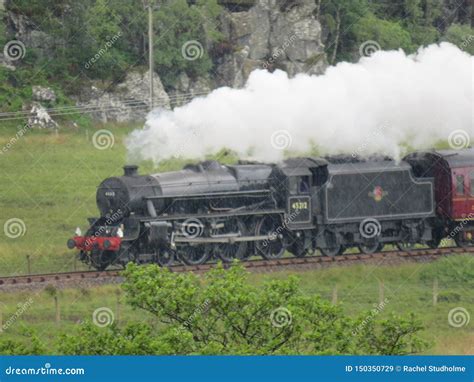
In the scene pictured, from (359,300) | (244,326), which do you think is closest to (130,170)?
(359,300)

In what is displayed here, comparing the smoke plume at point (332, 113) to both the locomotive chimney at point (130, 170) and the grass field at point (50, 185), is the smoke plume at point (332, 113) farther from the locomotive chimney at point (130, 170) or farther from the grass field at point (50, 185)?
the grass field at point (50, 185)

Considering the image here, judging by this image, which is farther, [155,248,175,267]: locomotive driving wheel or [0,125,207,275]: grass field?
[0,125,207,275]: grass field

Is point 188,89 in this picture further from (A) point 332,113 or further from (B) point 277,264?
(B) point 277,264

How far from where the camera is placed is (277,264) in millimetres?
40000

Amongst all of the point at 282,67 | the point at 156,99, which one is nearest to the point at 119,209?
the point at 156,99

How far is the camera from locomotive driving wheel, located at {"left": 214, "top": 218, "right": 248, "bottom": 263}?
133 feet

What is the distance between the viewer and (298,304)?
87.6 ft

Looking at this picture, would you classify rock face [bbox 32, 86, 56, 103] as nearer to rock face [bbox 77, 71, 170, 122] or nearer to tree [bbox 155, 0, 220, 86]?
rock face [bbox 77, 71, 170, 122]

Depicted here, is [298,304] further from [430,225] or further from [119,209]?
[430,225]

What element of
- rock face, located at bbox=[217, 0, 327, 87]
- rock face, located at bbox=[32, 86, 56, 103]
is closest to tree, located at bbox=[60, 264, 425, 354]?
rock face, located at bbox=[32, 86, 56, 103]

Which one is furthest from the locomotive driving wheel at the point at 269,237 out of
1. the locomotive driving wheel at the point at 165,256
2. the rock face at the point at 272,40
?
the rock face at the point at 272,40

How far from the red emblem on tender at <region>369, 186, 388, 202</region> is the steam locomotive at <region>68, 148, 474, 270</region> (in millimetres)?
32

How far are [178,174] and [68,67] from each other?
2338 cm

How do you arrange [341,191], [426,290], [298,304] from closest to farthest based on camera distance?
[298,304]
[426,290]
[341,191]
